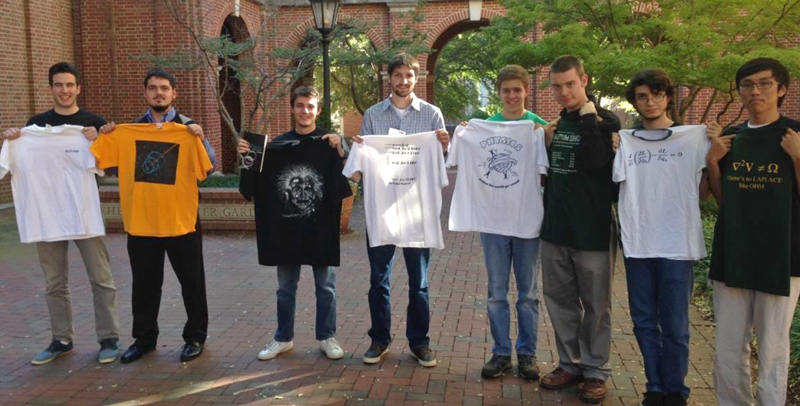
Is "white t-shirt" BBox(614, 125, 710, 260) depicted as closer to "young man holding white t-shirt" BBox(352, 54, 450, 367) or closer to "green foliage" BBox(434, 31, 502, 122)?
"young man holding white t-shirt" BBox(352, 54, 450, 367)

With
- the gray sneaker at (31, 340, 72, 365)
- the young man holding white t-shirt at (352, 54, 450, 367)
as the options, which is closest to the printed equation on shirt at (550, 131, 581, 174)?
the young man holding white t-shirt at (352, 54, 450, 367)

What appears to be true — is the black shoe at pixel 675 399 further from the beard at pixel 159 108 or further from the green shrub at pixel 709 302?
the beard at pixel 159 108

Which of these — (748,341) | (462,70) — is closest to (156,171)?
(748,341)

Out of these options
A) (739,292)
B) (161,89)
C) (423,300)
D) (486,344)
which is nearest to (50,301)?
(161,89)

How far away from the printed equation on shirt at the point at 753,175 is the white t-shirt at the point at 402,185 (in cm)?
189

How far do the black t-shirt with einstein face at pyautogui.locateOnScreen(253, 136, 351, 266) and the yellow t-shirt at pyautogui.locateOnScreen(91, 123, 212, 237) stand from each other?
0.53 m

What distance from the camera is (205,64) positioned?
14.7m

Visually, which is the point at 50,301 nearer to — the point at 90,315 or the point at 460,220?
the point at 90,315

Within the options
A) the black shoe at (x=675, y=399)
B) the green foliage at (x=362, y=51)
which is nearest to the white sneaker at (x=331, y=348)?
the black shoe at (x=675, y=399)

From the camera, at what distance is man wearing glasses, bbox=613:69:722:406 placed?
4.18 meters

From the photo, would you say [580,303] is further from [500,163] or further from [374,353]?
[374,353]

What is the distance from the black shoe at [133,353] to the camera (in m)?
5.34

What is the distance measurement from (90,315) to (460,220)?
3.65m

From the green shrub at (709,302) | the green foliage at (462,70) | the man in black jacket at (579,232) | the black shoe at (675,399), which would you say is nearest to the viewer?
the black shoe at (675,399)
